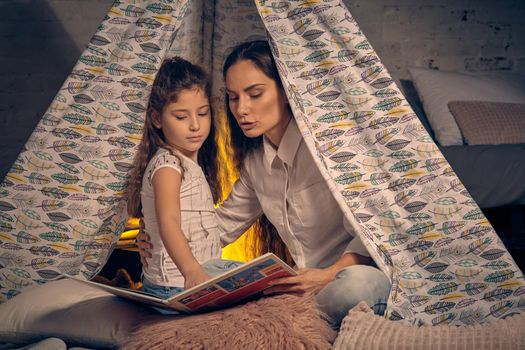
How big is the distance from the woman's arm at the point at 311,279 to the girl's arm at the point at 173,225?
17 cm

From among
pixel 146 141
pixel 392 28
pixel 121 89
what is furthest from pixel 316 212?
pixel 392 28

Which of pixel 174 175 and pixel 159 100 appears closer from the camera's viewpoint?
pixel 174 175

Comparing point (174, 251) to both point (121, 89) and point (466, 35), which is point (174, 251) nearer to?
point (121, 89)

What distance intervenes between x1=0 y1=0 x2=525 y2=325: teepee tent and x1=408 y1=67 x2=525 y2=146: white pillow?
1255mm

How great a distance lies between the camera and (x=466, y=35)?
3232mm

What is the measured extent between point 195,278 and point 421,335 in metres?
0.50

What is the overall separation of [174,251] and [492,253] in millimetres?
727

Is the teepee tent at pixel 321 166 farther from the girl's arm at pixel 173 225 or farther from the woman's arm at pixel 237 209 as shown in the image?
the woman's arm at pixel 237 209

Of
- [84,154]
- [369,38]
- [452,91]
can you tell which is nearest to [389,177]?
[84,154]

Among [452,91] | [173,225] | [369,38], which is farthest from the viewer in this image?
[369,38]

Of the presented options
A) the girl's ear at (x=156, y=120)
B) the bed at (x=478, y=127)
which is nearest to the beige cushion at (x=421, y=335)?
the girl's ear at (x=156, y=120)

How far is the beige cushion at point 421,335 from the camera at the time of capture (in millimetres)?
1329

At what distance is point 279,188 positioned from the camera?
1.79 meters

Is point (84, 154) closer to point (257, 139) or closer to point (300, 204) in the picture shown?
point (257, 139)
